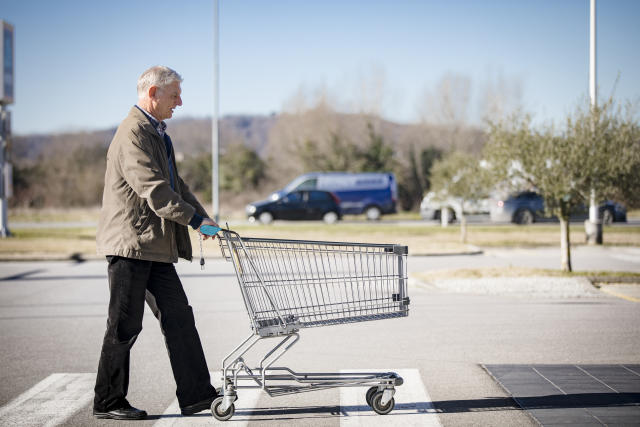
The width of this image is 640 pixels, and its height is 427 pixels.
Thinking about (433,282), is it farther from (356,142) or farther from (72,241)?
(356,142)

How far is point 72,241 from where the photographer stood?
19812mm

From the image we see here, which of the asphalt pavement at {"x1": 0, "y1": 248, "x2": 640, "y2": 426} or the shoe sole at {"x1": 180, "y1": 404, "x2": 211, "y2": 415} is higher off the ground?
the shoe sole at {"x1": 180, "y1": 404, "x2": 211, "y2": 415}

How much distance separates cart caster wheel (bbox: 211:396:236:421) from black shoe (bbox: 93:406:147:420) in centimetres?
47

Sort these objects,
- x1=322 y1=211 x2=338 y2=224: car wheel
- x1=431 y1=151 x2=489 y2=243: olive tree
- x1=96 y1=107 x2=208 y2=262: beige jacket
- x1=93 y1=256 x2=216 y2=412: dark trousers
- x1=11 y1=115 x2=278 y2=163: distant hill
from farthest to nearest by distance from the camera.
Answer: x1=11 y1=115 x2=278 y2=163: distant hill
x1=322 y1=211 x2=338 y2=224: car wheel
x1=431 y1=151 x2=489 y2=243: olive tree
x1=93 y1=256 x2=216 y2=412: dark trousers
x1=96 y1=107 x2=208 y2=262: beige jacket

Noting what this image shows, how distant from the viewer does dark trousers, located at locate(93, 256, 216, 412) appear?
4242mm

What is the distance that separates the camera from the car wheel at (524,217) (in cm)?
2811

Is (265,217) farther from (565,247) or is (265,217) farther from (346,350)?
(346,350)

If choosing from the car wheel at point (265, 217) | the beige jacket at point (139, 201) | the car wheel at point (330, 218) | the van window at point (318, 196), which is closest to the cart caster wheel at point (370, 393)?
the beige jacket at point (139, 201)

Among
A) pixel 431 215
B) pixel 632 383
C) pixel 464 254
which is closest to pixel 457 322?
pixel 632 383

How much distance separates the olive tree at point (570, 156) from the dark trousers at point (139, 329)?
876 centimetres

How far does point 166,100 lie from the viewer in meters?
4.45

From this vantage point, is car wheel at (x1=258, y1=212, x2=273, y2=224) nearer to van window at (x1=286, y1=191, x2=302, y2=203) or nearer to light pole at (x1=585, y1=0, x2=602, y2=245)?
van window at (x1=286, y1=191, x2=302, y2=203)

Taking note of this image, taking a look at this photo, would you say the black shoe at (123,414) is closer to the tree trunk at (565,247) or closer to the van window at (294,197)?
the tree trunk at (565,247)

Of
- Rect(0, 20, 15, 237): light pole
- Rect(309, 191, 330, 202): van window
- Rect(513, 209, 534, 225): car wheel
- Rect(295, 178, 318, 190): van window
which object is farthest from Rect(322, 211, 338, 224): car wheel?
Rect(0, 20, 15, 237): light pole
